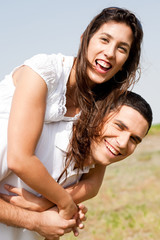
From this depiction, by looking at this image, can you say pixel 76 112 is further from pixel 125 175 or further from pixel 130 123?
pixel 125 175

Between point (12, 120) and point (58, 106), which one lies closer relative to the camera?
point (12, 120)

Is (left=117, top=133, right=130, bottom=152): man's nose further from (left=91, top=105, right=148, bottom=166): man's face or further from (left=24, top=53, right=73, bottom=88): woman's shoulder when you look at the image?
(left=24, top=53, right=73, bottom=88): woman's shoulder

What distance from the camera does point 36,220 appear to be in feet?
8.86

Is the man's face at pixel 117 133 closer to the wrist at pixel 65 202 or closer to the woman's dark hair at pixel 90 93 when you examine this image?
the woman's dark hair at pixel 90 93

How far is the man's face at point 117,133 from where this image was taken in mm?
2689

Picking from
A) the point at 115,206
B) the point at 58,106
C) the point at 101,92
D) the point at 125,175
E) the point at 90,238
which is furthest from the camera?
the point at 125,175

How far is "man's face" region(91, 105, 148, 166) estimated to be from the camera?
8.82ft

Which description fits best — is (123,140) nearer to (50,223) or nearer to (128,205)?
(50,223)

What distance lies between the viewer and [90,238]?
5398 mm

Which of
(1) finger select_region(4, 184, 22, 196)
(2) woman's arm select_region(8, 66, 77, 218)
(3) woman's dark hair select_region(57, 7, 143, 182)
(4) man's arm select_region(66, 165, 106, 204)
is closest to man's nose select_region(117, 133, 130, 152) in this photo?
(3) woman's dark hair select_region(57, 7, 143, 182)

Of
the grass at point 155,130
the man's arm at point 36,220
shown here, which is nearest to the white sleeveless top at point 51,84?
the man's arm at point 36,220

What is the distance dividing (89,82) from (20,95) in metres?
0.58

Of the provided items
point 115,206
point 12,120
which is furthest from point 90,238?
point 12,120

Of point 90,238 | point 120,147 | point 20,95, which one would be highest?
point 20,95
